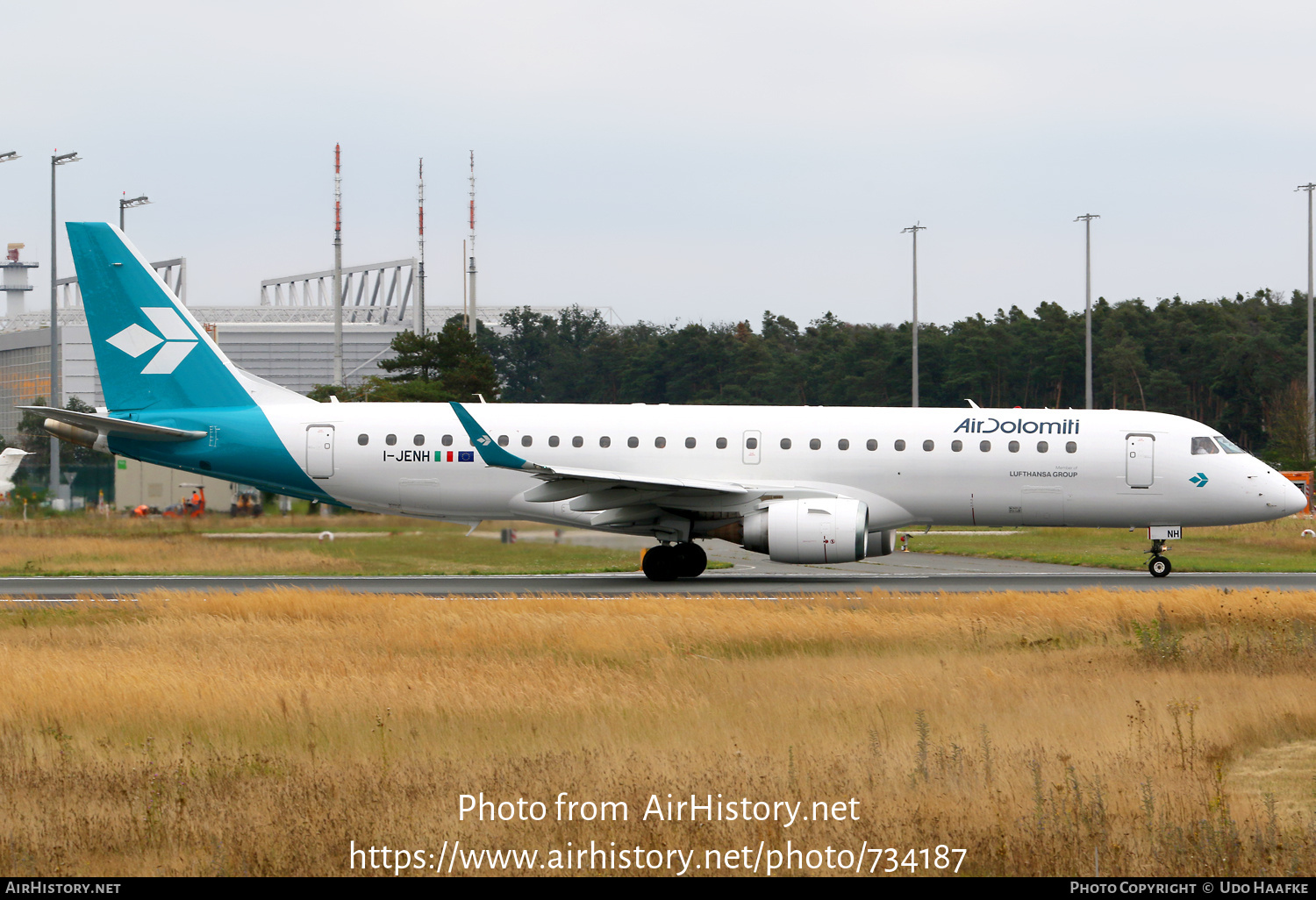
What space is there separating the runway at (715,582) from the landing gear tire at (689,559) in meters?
0.21

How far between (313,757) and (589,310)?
109892 millimetres

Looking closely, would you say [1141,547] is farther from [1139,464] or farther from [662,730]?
[662,730]

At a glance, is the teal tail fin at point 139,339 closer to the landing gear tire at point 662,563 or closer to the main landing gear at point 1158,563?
the landing gear tire at point 662,563

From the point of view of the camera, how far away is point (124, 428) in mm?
24797

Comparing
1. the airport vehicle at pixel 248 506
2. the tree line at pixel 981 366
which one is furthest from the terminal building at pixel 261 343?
the airport vehicle at pixel 248 506

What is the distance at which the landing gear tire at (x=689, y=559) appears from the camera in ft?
80.6

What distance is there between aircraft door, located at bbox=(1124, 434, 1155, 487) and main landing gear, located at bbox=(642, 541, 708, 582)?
26.7ft

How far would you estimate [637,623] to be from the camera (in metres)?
16.2

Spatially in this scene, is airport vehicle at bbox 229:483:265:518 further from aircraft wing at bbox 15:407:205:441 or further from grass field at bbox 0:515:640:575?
aircraft wing at bbox 15:407:205:441

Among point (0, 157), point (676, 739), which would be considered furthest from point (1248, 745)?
point (0, 157)

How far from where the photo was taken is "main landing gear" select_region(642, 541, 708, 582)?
968 inches

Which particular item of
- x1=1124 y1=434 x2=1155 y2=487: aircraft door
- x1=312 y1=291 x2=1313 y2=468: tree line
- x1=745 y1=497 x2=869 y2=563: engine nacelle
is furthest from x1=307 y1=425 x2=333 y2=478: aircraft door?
x1=312 y1=291 x2=1313 y2=468: tree line

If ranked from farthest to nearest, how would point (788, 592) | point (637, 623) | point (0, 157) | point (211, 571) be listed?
1. point (0, 157)
2. point (211, 571)
3. point (788, 592)
4. point (637, 623)

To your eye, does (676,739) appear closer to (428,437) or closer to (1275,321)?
(428,437)
